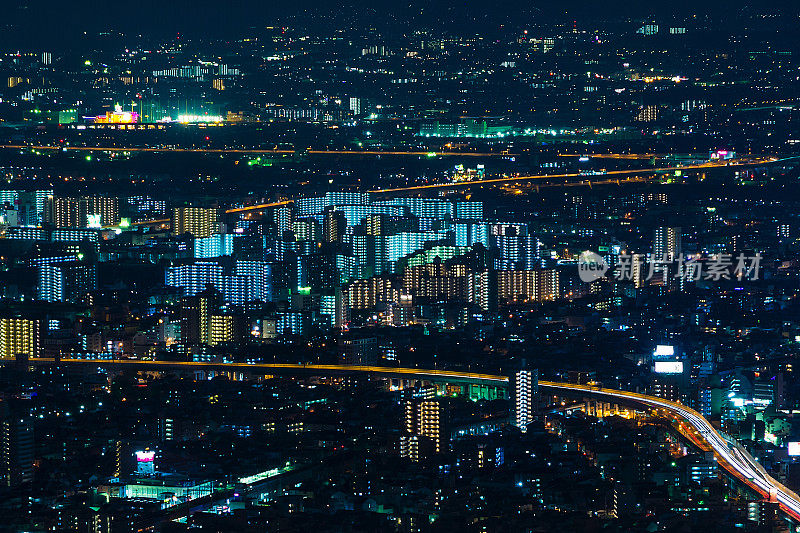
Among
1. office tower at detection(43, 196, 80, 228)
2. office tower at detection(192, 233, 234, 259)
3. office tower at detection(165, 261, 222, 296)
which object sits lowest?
office tower at detection(165, 261, 222, 296)

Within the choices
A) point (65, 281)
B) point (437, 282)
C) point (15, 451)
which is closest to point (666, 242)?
point (437, 282)

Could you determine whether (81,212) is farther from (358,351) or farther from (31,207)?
(358,351)

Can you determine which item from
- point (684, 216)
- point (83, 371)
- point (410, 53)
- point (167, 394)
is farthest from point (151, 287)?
point (410, 53)

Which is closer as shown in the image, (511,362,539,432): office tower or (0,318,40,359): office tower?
(511,362,539,432): office tower

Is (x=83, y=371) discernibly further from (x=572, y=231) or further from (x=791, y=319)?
(x=572, y=231)

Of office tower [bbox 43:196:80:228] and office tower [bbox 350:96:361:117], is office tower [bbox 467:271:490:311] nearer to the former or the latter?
office tower [bbox 43:196:80:228]

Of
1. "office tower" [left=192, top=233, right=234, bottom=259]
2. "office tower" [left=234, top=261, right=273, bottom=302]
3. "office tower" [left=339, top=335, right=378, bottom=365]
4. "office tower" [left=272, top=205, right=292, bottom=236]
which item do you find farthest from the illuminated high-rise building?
"office tower" [left=339, top=335, right=378, bottom=365]
